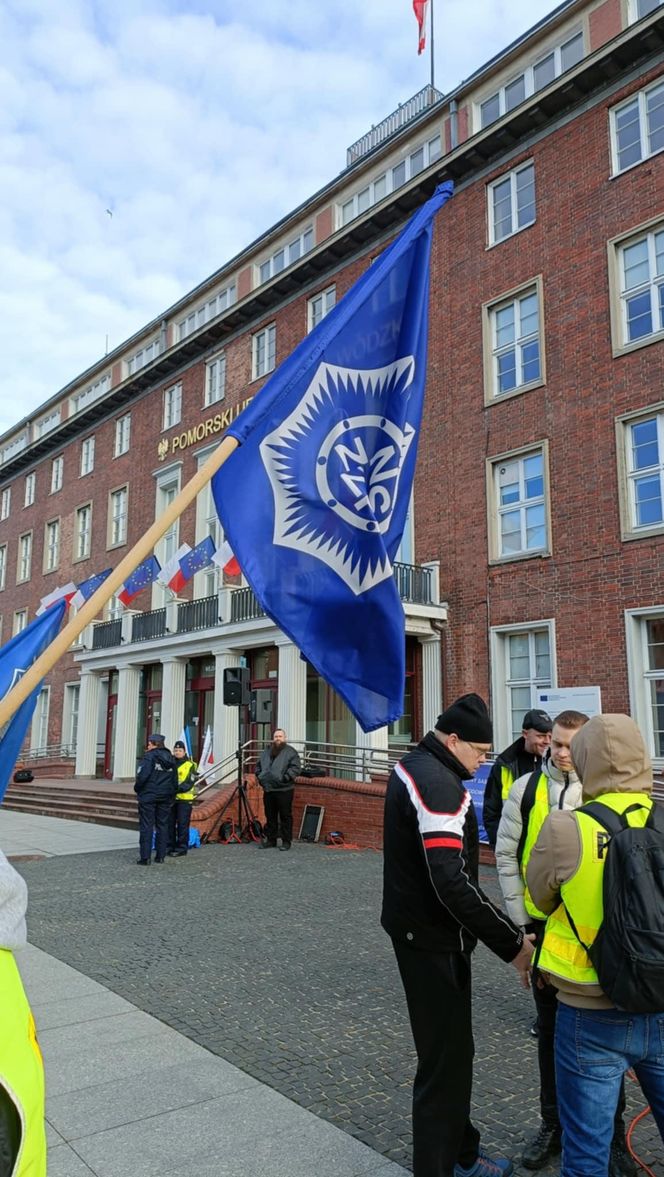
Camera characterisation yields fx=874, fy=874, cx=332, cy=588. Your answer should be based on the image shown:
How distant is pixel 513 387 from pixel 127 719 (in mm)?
15058

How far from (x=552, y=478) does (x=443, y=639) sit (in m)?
4.04

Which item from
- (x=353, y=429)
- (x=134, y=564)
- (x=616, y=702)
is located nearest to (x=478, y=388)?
(x=616, y=702)

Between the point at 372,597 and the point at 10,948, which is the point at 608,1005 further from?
the point at 372,597

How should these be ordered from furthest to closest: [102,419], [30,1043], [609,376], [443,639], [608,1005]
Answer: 1. [102,419]
2. [443,639]
3. [609,376]
4. [608,1005]
5. [30,1043]

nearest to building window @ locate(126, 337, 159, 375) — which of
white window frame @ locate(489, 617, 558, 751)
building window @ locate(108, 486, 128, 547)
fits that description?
building window @ locate(108, 486, 128, 547)

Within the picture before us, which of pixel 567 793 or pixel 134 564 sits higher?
pixel 134 564

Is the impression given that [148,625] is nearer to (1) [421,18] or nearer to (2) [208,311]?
(2) [208,311]

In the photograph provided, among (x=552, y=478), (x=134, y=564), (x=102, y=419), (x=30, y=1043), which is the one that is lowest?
(x=30, y=1043)

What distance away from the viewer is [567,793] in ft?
15.1

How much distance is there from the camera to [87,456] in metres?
33.5

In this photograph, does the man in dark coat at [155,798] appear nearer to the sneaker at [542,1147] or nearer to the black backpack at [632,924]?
the sneaker at [542,1147]

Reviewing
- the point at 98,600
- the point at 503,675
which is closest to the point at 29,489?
the point at 503,675

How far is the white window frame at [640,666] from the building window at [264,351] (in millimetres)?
13578

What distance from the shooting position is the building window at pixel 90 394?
33.7 meters
